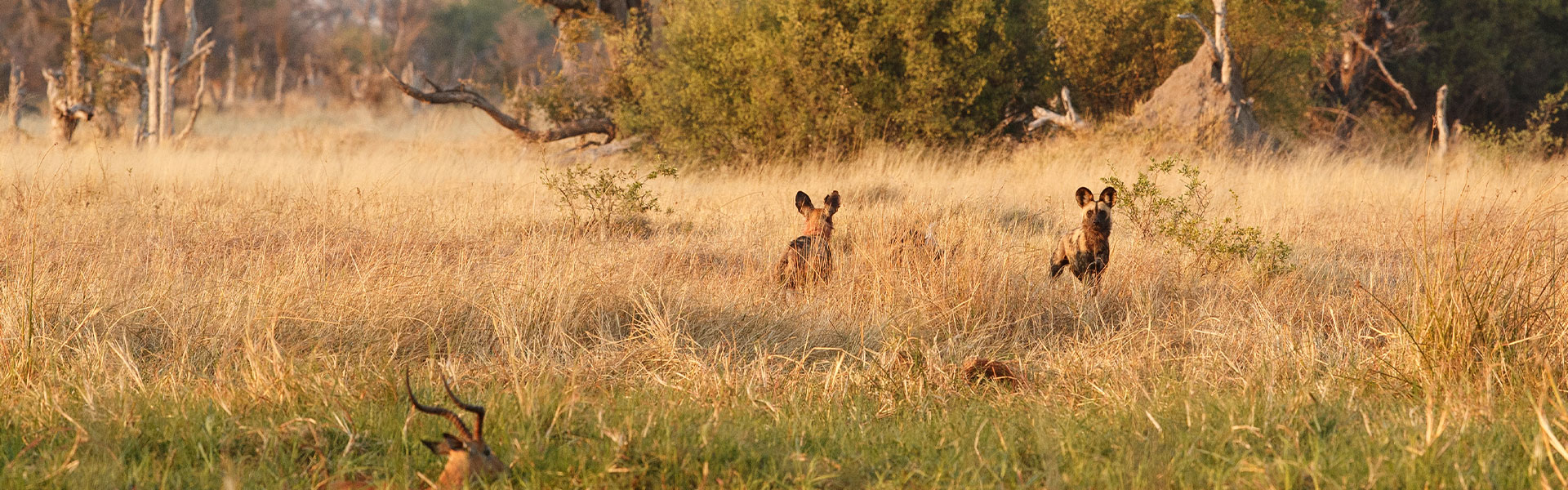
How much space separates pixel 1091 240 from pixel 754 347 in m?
1.70

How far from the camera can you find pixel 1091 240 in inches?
200

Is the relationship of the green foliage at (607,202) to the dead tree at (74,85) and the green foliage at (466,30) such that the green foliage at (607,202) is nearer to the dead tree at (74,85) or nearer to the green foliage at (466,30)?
the dead tree at (74,85)

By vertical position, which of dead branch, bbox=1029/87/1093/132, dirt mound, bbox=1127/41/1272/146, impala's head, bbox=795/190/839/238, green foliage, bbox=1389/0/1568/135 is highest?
green foliage, bbox=1389/0/1568/135

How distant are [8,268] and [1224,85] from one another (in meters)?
11.5

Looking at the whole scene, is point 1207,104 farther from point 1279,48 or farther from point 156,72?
point 156,72

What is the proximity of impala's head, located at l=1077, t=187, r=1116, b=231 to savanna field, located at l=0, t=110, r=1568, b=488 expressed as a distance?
A: 313 millimetres

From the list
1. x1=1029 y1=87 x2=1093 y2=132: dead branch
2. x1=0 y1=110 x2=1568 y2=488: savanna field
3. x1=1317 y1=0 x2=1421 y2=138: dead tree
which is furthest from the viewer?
x1=1317 y1=0 x2=1421 y2=138: dead tree

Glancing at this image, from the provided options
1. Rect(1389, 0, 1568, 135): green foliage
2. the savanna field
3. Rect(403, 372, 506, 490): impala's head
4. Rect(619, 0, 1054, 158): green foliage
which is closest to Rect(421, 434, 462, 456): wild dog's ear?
Rect(403, 372, 506, 490): impala's head

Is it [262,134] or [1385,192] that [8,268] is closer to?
[1385,192]

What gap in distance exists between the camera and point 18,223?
20.8 feet

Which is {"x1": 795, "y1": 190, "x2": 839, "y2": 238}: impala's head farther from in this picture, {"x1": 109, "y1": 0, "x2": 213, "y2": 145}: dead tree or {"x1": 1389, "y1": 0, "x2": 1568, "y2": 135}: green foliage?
{"x1": 1389, "y1": 0, "x2": 1568, "y2": 135}: green foliage

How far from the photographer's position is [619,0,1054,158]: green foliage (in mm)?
12062

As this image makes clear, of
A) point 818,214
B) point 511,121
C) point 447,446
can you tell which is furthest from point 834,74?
point 447,446

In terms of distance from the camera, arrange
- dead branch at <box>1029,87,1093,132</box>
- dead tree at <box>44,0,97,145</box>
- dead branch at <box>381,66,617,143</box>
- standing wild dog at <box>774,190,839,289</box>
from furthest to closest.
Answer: dead tree at <box>44,0,97,145</box>
dead branch at <box>381,66,617,143</box>
dead branch at <box>1029,87,1093,132</box>
standing wild dog at <box>774,190,839,289</box>
